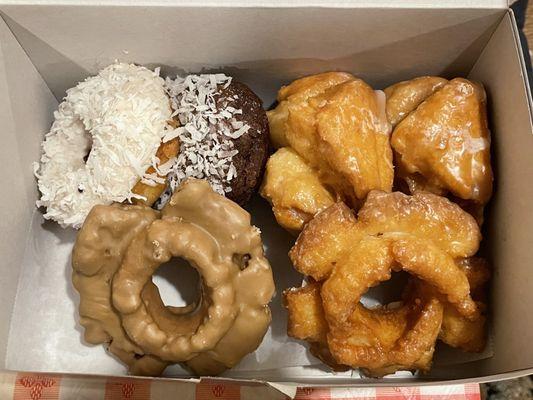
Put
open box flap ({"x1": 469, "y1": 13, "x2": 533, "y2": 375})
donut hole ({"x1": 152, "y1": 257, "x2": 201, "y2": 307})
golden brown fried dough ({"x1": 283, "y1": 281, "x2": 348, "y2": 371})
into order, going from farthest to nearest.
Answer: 1. donut hole ({"x1": 152, "y1": 257, "x2": 201, "y2": 307})
2. golden brown fried dough ({"x1": 283, "y1": 281, "x2": 348, "y2": 371})
3. open box flap ({"x1": 469, "y1": 13, "x2": 533, "y2": 375})

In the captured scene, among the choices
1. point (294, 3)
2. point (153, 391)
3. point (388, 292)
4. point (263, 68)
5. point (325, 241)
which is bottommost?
point (153, 391)

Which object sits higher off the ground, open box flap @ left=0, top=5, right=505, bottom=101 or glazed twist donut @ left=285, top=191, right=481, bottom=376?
open box flap @ left=0, top=5, right=505, bottom=101

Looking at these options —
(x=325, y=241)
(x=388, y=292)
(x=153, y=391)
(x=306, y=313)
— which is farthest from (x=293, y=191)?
(x=153, y=391)

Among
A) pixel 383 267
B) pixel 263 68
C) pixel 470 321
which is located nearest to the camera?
pixel 383 267

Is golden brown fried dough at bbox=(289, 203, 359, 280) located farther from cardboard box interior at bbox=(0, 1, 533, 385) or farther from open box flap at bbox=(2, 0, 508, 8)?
open box flap at bbox=(2, 0, 508, 8)

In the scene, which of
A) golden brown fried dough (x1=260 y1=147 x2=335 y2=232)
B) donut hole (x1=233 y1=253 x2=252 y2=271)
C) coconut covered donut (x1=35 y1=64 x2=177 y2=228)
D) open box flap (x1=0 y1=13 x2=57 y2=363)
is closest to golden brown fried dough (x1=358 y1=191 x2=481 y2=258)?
golden brown fried dough (x1=260 y1=147 x2=335 y2=232)

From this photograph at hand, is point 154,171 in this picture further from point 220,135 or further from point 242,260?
point 242,260
